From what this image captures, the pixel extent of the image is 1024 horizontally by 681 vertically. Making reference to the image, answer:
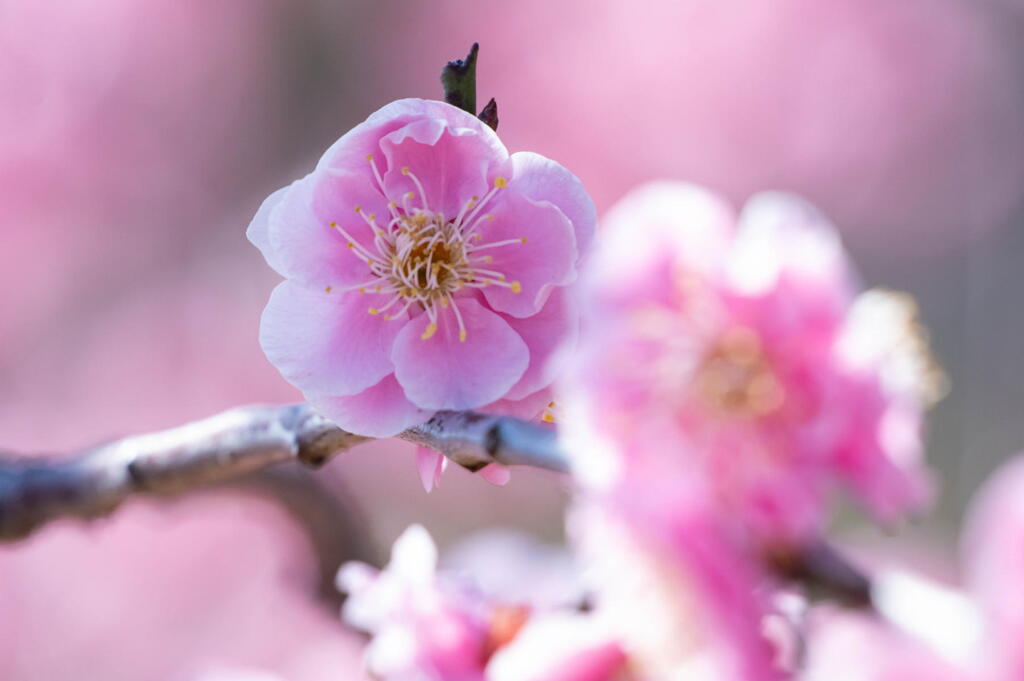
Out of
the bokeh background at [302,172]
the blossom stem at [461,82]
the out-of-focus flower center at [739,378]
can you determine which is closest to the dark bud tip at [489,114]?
the blossom stem at [461,82]

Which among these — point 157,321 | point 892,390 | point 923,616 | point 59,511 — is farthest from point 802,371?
point 157,321

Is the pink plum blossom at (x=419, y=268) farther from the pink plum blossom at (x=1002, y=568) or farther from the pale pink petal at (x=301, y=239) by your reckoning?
the pink plum blossom at (x=1002, y=568)

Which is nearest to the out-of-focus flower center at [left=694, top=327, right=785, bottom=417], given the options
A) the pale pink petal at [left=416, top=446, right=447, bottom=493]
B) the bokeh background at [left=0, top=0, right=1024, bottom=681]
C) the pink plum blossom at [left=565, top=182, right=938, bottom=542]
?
the pink plum blossom at [left=565, top=182, right=938, bottom=542]

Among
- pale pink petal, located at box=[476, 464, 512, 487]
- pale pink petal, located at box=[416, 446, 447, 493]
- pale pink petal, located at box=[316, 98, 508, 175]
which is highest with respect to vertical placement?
pale pink petal, located at box=[316, 98, 508, 175]

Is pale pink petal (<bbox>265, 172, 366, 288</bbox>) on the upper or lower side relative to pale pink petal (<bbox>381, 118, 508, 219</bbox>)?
lower

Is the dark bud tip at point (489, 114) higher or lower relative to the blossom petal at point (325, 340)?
higher

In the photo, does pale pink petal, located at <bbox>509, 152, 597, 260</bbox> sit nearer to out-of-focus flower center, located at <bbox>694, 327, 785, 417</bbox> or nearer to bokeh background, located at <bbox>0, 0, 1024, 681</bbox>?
out-of-focus flower center, located at <bbox>694, 327, 785, 417</bbox>

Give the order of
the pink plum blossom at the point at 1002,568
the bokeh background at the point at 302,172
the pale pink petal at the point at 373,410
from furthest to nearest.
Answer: the bokeh background at the point at 302,172 < the pale pink petal at the point at 373,410 < the pink plum blossom at the point at 1002,568

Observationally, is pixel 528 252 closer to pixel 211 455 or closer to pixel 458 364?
pixel 458 364
